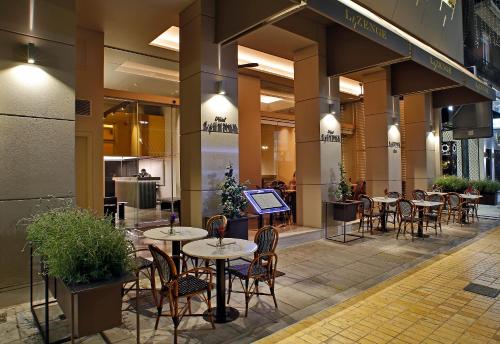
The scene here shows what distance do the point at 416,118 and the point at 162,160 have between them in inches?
359

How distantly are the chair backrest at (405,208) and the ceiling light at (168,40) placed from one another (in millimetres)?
6378

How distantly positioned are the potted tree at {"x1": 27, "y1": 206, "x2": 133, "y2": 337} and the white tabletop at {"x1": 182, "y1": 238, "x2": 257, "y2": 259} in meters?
0.74

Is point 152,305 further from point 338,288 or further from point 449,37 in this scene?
point 449,37

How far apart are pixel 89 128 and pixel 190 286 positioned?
4705 mm

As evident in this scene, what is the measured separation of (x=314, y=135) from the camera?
7426 millimetres

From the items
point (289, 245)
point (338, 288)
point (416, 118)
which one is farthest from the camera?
point (416, 118)

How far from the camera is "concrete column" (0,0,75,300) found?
12.5 ft

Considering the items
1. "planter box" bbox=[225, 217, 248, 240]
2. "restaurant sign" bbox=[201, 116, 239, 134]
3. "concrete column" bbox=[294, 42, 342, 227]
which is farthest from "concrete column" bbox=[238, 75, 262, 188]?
"planter box" bbox=[225, 217, 248, 240]

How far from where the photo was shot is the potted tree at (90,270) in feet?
7.48

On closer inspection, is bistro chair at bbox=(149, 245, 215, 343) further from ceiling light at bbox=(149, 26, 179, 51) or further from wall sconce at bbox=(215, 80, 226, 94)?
ceiling light at bbox=(149, 26, 179, 51)

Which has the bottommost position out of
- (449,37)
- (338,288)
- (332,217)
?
(338,288)

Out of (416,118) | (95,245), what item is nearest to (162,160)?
(95,245)

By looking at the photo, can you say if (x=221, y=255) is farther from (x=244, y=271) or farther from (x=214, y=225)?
(x=214, y=225)

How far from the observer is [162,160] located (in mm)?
9297
